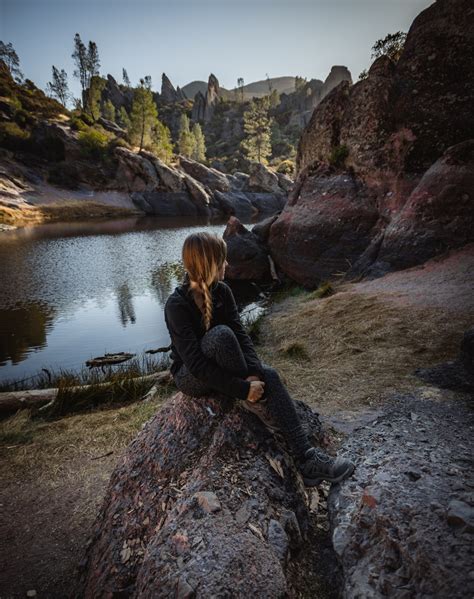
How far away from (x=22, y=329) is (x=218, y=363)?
10667mm

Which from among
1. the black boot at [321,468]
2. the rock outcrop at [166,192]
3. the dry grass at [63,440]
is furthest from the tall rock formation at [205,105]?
the black boot at [321,468]

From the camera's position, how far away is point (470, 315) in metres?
5.89

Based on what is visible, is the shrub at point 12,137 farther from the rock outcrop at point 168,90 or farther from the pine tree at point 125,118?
the rock outcrop at point 168,90

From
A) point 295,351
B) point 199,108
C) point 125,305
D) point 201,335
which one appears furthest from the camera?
point 199,108

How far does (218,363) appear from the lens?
2.51m

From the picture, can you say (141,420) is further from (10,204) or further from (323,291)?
(10,204)

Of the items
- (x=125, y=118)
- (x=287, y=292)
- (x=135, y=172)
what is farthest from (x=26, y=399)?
(x=125, y=118)

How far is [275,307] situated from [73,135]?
50066mm

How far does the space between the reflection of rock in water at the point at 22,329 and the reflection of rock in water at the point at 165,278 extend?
434 cm

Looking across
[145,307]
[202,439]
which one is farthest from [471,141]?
[145,307]

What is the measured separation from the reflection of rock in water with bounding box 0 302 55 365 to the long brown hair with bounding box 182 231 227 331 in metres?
8.56

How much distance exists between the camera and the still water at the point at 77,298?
9.54 metres

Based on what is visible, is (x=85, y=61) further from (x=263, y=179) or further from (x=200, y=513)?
(x=200, y=513)

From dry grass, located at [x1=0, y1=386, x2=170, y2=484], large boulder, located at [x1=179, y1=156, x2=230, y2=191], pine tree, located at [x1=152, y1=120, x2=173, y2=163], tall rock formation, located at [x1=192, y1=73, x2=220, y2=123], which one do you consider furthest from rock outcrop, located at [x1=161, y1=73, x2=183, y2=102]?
dry grass, located at [x1=0, y1=386, x2=170, y2=484]
